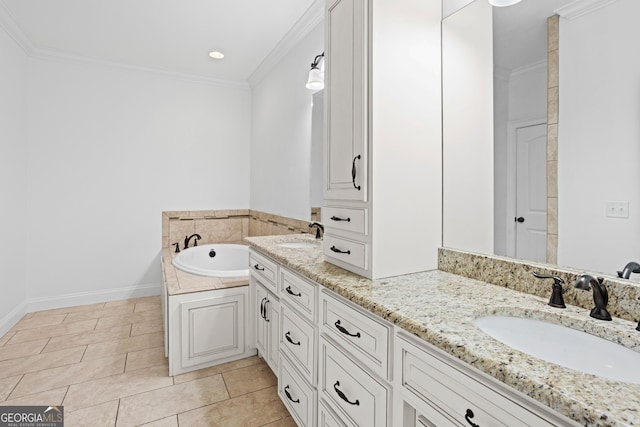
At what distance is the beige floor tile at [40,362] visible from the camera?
87.6 inches

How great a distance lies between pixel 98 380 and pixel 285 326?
1.41 meters

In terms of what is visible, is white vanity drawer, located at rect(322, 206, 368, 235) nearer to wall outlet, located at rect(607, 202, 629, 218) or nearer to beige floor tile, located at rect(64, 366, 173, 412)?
wall outlet, located at rect(607, 202, 629, 218)

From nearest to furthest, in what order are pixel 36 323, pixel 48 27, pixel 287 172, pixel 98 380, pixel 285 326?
pixel 285 326 → pixel 98 380 → pixel 48 27 → pixel 36 323 → pixel 287 172

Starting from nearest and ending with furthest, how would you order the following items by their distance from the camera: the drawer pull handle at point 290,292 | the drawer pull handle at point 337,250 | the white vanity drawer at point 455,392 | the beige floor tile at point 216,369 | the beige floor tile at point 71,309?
1. the white vanity drawer at point 455,392
2. the drawer pull handle at point 337,250
3. the drawer pull handle at point 290,292
4. the beige floor tile at point 216,369
5. the beige floor tile at point 71,309

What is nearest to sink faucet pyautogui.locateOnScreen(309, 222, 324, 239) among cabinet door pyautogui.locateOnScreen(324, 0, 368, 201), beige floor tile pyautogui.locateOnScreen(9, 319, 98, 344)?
cabinet door pyautogui.locateOnScreen(324, 0, 368, 201)

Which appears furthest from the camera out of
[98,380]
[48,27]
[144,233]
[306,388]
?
[144,233]

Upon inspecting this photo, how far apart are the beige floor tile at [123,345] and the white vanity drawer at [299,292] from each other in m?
1.56

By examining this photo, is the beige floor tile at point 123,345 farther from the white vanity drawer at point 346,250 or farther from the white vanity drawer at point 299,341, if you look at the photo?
the white vanity drawer at point 346,250

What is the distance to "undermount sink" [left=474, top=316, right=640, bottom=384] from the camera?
2.55 feet

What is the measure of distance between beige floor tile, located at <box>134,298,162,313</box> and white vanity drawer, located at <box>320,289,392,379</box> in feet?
9.10

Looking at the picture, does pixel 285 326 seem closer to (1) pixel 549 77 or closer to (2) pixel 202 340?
(2) pixel 202 340

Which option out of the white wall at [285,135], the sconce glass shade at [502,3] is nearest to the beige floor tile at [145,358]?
the white wall at [285,135]

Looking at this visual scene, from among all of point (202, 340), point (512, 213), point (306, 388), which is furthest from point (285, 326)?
point (512, 213)

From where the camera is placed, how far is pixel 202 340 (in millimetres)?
2244
